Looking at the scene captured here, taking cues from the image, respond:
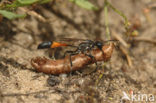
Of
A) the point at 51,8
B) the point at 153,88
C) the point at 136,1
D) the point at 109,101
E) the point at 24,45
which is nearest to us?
the point at 109,101

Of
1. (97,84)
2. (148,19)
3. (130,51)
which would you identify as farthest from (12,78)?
(148,19)

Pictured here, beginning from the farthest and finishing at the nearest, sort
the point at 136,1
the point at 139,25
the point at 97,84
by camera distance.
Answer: the point at 136,1 < the point at 139,25 < the point at 97,84

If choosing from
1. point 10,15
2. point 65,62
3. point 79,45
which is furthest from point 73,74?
point 10,15

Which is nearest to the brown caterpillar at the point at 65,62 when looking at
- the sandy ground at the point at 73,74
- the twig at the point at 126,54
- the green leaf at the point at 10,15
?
the sandy ground at the point at 73,74

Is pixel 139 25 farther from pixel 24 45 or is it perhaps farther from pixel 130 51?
pixel 24 45

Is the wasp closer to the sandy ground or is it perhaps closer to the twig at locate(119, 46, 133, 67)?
the sandy ground

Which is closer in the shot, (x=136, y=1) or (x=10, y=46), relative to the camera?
(x=10, y=46)

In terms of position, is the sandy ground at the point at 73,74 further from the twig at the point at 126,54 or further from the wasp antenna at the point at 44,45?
the wasp antenna at the point at 44,45
